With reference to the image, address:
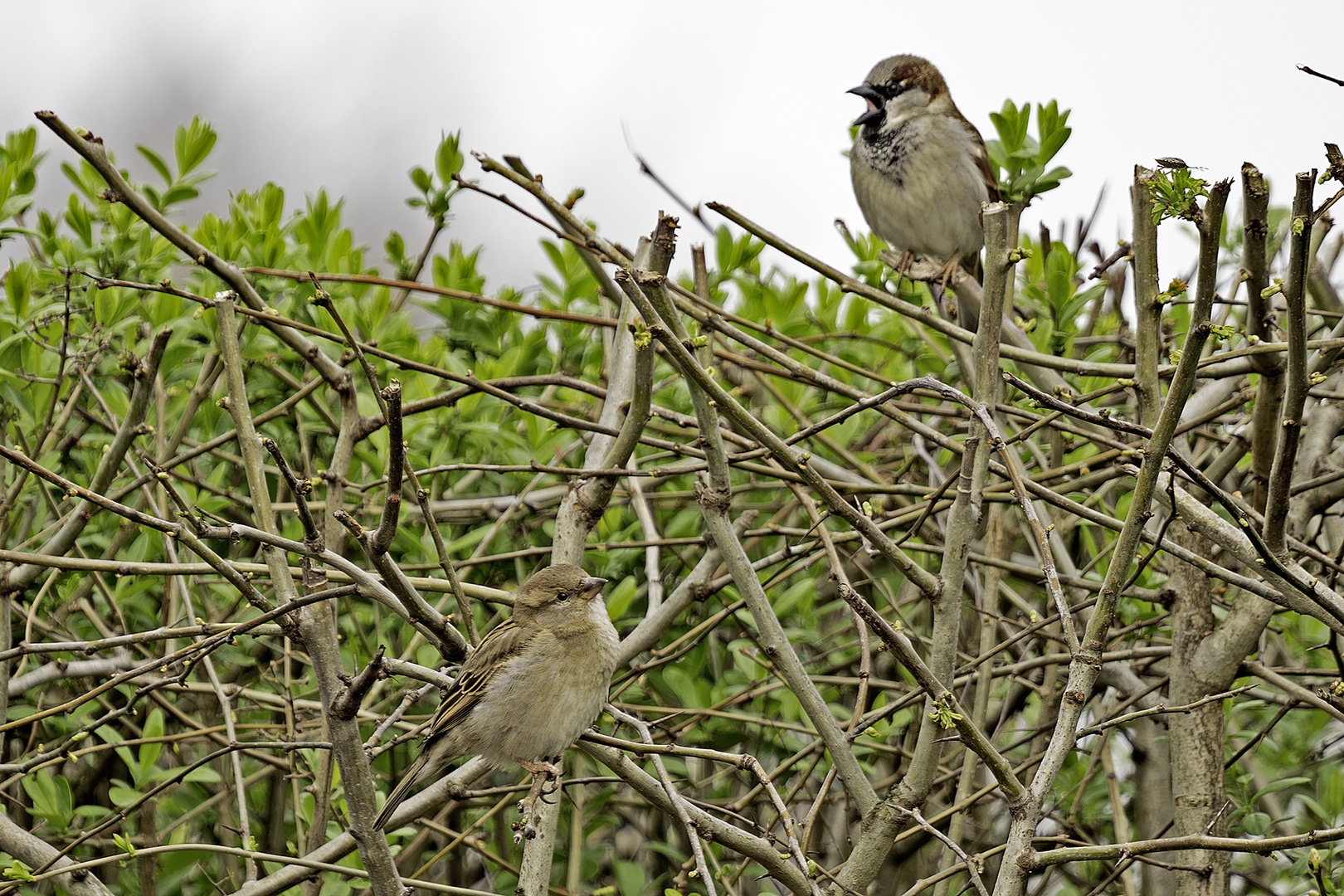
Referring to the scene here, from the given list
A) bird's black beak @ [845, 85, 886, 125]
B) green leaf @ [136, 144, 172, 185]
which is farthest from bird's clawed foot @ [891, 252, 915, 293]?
green leaf @ [136, 144, 172, 185]

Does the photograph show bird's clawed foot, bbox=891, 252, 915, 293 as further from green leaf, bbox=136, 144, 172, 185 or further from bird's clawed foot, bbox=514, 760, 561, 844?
green leaf, bbox=136, 144, 172, 185

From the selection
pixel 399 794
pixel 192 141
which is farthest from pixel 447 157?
pixel 399 794

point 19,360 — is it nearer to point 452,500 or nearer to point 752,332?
point 452,500

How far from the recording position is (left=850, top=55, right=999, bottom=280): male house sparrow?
13.1 feet

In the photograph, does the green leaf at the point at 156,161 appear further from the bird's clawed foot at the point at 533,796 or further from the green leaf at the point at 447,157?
the bird's clawed foot at the point at 533,796

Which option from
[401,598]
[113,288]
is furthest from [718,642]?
[113,288]

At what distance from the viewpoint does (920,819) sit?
66.1 inches

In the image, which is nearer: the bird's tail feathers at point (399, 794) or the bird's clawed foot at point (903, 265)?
the bird's tail feathers at point (399, 794)

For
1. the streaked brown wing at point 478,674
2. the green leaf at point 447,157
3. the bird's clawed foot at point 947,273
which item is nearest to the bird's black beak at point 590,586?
the streaked brown wing at point 478,674

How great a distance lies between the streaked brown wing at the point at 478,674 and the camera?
210 centimetres

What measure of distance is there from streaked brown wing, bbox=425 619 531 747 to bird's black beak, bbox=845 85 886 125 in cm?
268

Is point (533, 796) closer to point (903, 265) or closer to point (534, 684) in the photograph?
point (534, 684)

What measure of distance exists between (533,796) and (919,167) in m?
2.93

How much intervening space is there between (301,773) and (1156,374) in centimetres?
183
